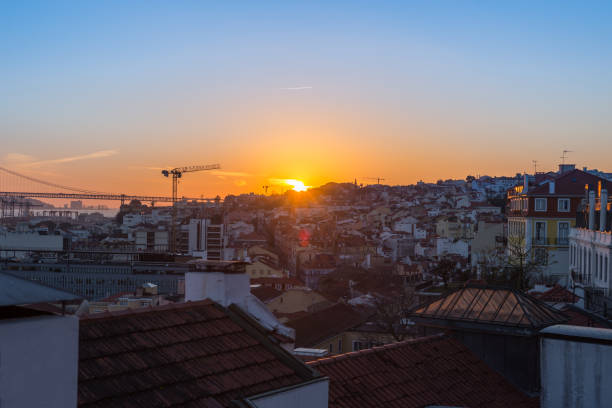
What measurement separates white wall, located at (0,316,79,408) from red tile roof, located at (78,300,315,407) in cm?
55

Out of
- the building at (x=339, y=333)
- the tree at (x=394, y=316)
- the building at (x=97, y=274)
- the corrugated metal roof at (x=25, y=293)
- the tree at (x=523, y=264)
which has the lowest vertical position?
the building at (x=97, y=274)

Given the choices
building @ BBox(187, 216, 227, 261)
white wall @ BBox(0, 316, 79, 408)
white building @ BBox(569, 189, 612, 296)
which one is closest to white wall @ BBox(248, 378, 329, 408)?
white wall @ BBox(0, 316, 79, 408)

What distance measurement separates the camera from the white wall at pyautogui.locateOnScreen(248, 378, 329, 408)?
4086 millimetres

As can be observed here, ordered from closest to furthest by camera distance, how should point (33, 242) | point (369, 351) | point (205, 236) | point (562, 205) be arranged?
1. point (369, 351)
2. point (562, 205)
3. point (33, 242)
4. point (205, 236)

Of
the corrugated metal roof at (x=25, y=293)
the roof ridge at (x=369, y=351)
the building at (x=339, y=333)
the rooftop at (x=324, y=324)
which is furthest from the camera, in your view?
the rooftop at (x=324, y=324)

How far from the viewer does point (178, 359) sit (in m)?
4.23

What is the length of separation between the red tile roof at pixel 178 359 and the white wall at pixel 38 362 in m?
0.55

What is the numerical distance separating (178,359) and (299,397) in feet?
2.48

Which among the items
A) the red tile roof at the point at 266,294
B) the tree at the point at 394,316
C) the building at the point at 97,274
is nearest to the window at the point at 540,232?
the tree at the point at 394,316

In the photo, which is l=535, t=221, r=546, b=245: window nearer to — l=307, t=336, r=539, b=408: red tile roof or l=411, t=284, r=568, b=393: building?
l=411, t=284, r=568, b=393: building

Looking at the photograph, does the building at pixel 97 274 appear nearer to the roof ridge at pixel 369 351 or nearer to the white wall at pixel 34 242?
the white wall at pixel 34 242

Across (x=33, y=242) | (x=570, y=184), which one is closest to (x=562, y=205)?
(x=570, y=184)

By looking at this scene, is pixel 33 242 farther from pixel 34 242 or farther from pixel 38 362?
pixel 38 362

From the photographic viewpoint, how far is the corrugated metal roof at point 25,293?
269 cm
